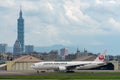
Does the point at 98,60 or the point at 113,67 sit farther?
the point at 113,67

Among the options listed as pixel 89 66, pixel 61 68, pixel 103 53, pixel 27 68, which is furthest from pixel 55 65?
pixel 27 68

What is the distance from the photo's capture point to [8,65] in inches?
5620

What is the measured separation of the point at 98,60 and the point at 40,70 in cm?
1834

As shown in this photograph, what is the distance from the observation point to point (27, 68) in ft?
458

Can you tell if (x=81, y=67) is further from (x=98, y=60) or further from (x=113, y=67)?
(x=113, y=67)

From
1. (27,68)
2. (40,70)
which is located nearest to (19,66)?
(27,68)

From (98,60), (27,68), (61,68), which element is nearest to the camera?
(61,68)

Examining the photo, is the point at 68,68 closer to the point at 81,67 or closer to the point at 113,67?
the point at 81,67

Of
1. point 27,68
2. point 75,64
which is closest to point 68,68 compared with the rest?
point 75,64

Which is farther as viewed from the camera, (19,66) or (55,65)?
(19,66)

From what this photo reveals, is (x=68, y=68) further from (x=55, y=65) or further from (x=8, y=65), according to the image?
(x=8, y=65)

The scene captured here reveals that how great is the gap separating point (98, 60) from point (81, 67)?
9.40 meters

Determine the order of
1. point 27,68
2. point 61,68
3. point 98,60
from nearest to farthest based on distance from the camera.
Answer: point 61,68
point 98,60
point 27,68

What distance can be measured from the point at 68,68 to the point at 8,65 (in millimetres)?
Answer: 37452
